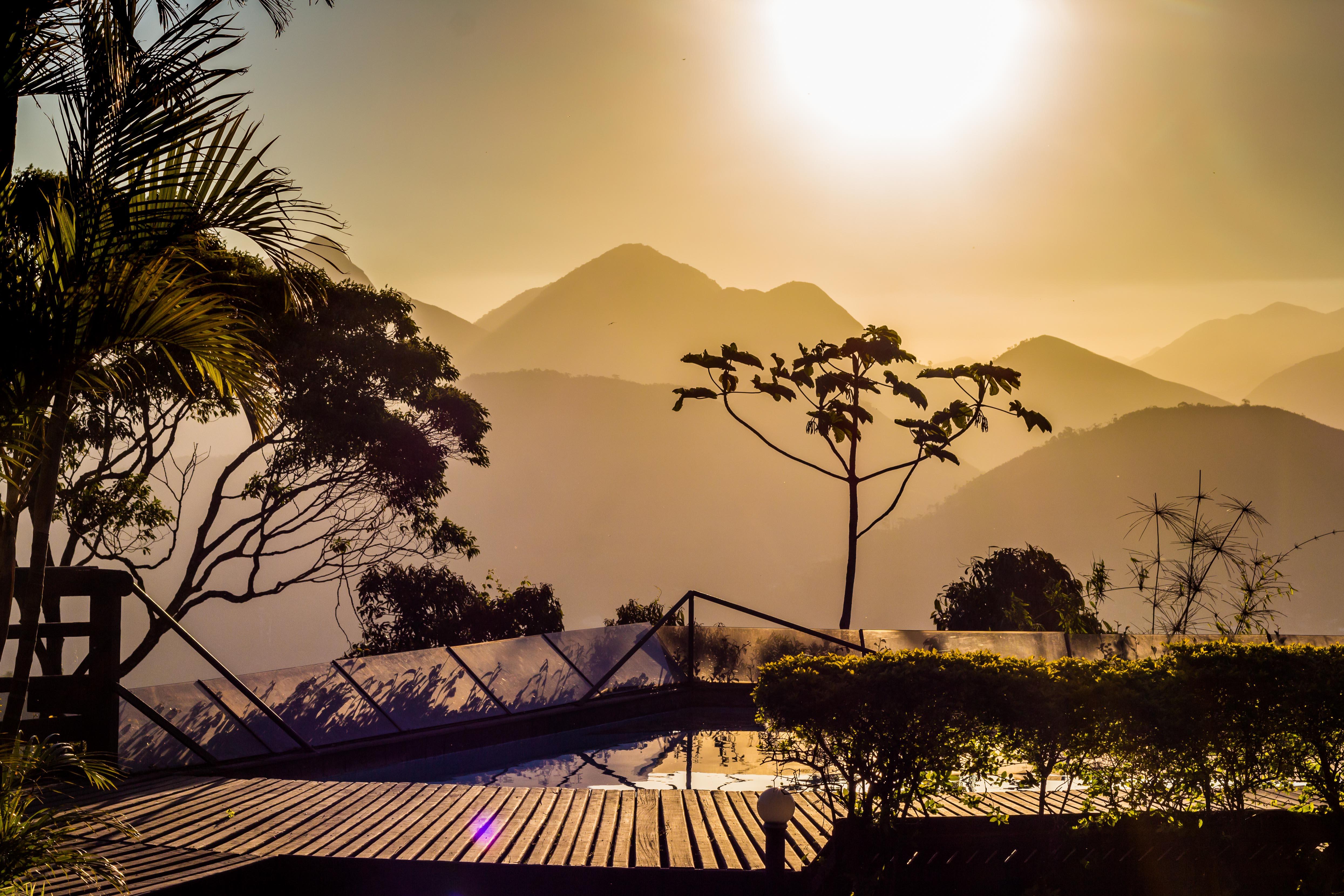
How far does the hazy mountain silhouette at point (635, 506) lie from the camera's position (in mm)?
118688

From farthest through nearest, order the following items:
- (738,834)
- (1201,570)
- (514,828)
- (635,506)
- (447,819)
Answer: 1. (635,506)
2. (1201,570)
3. (447,819)
4. (514,828)
5. (738,834)

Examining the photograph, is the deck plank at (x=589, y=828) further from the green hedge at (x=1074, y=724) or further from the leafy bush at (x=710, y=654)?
the leafy bush at (x=710, y=654)

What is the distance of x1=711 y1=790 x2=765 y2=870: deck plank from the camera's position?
16.5 feet

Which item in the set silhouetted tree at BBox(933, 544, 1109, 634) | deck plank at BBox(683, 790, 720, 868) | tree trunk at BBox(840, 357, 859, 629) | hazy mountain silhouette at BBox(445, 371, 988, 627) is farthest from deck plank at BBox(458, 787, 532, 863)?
hazy mountain silhouette at BBox(445, 371, 988, 627)

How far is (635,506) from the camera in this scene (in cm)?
12538

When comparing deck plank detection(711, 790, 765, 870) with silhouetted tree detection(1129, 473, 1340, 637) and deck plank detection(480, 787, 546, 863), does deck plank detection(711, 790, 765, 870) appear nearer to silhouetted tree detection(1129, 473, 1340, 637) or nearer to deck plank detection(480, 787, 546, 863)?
deck plank detection(480, 787, 546, 863)

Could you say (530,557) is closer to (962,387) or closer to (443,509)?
(443,509)

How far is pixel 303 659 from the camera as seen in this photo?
213 ft

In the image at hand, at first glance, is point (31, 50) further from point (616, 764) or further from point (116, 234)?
point (616, 764)

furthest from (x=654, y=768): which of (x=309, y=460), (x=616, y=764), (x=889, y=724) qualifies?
(x=309, y=460)

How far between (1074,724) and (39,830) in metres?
5.20

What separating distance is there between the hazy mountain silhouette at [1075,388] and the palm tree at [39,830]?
5949 inches

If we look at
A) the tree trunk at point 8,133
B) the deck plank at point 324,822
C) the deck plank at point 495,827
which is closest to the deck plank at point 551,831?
the deck plank at point 495,827

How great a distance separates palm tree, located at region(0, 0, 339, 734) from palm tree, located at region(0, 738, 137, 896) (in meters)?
0.39
